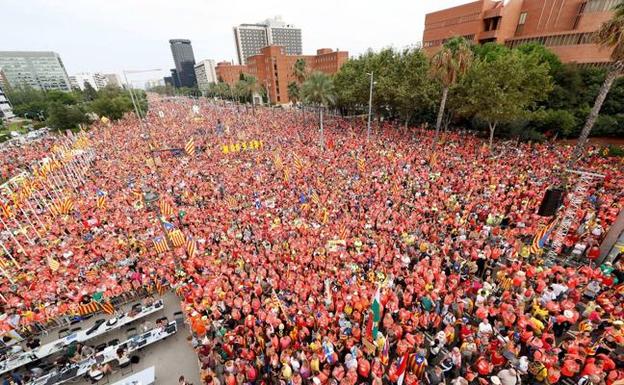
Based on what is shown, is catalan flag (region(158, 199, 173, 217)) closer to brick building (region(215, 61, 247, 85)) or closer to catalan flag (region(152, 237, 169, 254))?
catalan flag (region(152, 237, 169, 254))

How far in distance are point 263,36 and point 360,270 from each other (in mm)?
190699

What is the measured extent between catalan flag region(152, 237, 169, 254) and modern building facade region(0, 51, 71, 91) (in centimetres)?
19645

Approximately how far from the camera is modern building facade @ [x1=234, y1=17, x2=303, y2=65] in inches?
6560

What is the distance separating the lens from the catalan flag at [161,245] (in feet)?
47.0

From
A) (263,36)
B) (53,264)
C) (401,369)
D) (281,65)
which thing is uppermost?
(263,36)

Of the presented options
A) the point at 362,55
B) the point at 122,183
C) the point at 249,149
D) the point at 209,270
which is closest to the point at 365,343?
the point at 209,270

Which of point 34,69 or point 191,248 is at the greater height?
point 34,69

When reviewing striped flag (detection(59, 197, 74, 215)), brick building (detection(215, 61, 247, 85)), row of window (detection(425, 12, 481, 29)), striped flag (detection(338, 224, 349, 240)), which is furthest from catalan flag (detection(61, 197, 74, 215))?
brick building (detection(215, 61, 247, 85))

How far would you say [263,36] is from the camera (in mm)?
170375

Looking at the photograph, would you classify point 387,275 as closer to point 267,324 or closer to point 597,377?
point 267,324

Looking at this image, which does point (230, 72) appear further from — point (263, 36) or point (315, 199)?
point (315, 199)

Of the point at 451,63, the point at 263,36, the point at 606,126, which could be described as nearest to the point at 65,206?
the point at 451,63

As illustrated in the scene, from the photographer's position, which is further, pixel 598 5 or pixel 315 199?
pixel 598 5

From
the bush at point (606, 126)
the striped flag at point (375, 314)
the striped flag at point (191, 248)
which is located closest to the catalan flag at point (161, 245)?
the striped flag at point (191, 248)
